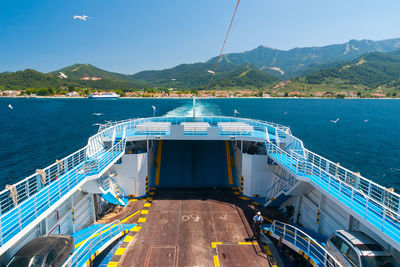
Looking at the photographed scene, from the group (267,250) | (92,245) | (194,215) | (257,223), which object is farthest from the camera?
(194,215)

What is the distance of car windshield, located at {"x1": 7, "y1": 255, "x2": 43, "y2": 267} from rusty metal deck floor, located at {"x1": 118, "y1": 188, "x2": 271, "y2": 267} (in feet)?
12.7

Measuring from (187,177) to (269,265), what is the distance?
33.7ft

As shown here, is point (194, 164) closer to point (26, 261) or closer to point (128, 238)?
point (128, 238)

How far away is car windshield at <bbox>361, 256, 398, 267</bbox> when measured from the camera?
6963 mm

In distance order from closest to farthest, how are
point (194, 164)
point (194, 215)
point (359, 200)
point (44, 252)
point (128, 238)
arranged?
point (44, 252)
point (359, 200)
point (128, 238)
point (194, 215)
point (194, 164)

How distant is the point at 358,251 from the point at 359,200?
2467 mm

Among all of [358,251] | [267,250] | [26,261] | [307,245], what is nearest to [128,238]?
[26,261]

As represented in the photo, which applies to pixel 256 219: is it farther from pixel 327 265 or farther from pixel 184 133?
pixel 184 133

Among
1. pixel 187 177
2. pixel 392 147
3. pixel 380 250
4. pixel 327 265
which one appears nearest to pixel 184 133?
pixel 187 177

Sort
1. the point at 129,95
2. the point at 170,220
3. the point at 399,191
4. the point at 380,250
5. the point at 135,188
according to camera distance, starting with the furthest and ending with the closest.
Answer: the point at 129,95, the point at 399,191, the point at 135,188, the point at 170,220, the point at 380,250

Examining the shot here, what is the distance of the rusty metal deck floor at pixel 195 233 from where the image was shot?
10102mm

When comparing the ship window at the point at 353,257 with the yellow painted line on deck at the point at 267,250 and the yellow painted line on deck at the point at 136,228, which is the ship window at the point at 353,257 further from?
the yellow painted line on deck at the point at 136,228

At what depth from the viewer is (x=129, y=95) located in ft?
617

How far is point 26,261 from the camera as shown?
6660 mm
